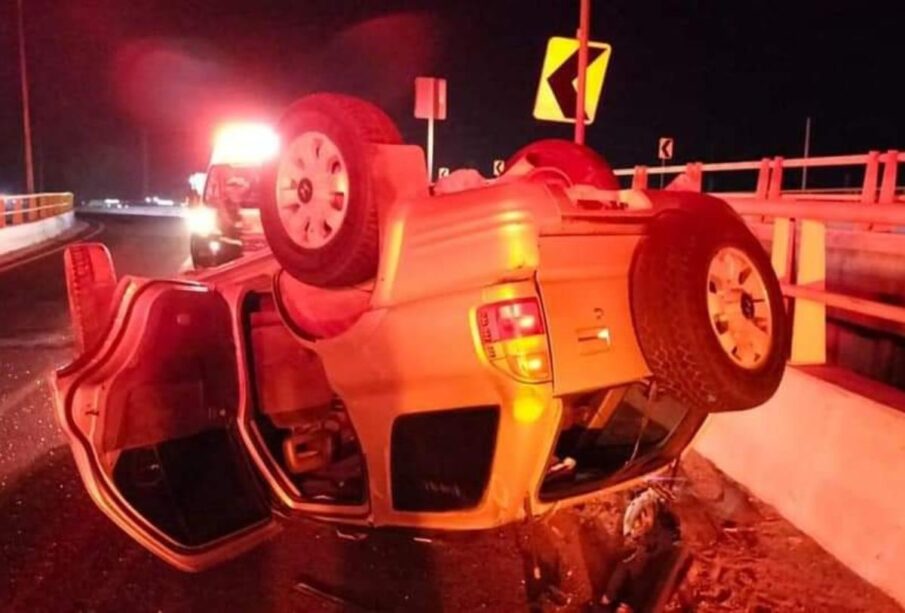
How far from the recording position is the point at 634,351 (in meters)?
3.94

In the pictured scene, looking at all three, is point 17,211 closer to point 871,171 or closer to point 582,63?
point 582,63

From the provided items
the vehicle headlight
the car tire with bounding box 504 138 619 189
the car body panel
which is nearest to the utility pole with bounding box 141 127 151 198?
the vehicle headlight

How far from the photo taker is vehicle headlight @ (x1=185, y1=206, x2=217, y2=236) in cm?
1759

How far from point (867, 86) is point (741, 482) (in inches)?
2475

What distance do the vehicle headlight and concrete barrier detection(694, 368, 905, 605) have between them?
43.2 feet

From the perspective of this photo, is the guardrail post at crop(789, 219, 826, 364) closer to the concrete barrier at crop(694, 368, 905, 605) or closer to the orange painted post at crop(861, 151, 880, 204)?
the concrete barrier at crop(694, 368, 905, 605)

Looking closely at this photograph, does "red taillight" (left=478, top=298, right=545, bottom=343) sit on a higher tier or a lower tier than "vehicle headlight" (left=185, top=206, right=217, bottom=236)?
higher

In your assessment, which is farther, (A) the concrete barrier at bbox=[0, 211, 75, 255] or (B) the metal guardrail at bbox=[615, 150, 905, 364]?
(A) the concrete barrier at bbox=[0, 211, 75, 255]

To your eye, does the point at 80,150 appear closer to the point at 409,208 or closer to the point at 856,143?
the point at 856,143

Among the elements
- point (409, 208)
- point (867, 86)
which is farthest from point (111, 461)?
point (867, 86)

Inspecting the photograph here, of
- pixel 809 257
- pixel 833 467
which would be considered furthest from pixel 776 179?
pixel 833 467

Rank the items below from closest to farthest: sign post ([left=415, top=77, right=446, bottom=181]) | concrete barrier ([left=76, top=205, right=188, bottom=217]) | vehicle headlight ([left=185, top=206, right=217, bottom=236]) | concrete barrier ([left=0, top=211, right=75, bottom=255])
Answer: sign post ([left=415, top=77, right=446, bottom=181]) < vehicle headlight ([left=185, top=206, right=217, bottom=236]) < concrete barrier ([left=0, top=211, right=75, bottom=255]) < concrete barrier ([left=76, top=205, right=188, bottom=217])

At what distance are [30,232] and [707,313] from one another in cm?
2668

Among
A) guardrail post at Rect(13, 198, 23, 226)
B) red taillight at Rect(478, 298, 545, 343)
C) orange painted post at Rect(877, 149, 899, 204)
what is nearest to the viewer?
red taillight at Rect(478, 298, 545, 343)
